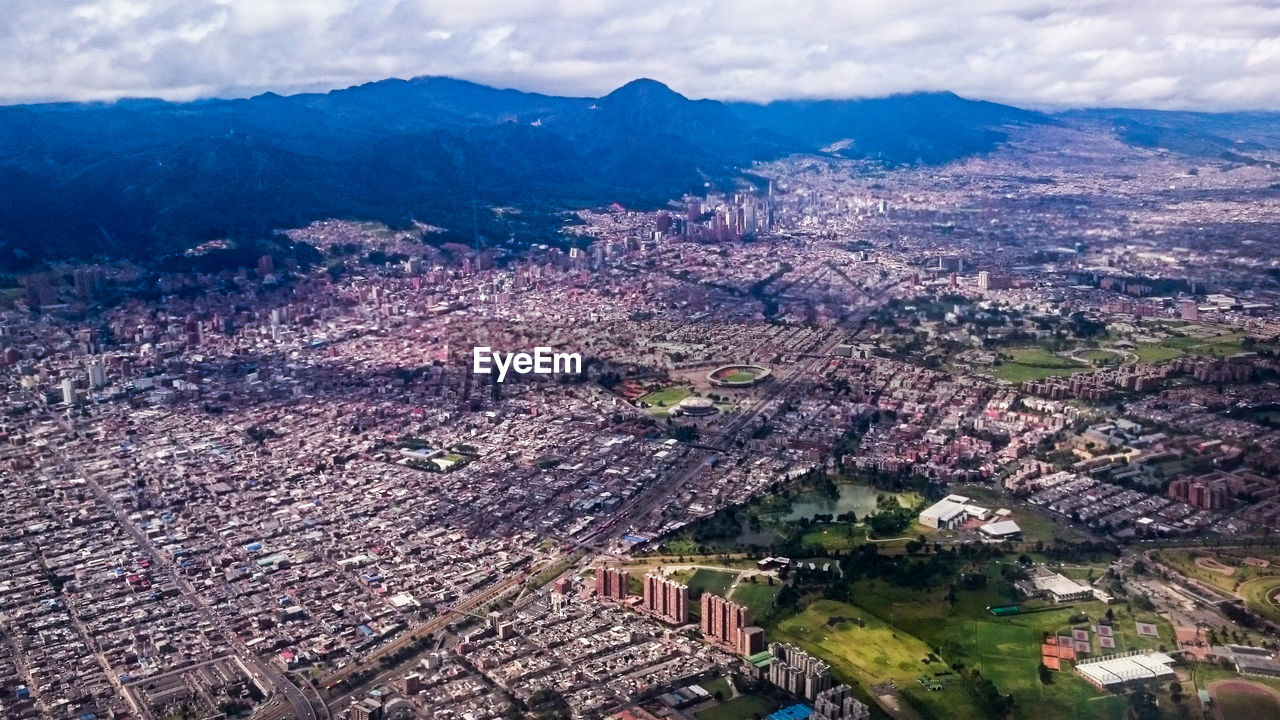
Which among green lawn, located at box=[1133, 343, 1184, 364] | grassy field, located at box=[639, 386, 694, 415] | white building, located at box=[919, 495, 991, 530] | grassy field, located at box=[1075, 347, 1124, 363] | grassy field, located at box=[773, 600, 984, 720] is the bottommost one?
grassy field, located at box=[773, 600, 984, 720]

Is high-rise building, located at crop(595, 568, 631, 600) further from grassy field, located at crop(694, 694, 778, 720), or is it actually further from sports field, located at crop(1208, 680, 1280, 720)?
sports field, located at crop(1208, 680, 1280, 720)

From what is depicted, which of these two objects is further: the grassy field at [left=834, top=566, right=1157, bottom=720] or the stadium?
the stadium

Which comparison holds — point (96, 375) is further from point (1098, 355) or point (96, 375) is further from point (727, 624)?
point (1098, 355)

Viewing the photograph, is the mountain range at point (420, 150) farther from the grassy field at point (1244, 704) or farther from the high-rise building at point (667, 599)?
the grassy field at point (1244, 704)

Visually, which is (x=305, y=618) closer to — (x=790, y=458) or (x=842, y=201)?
(x=790, y=458)

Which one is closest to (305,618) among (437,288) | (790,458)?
(790,458)

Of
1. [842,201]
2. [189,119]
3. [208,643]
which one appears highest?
[189,119]

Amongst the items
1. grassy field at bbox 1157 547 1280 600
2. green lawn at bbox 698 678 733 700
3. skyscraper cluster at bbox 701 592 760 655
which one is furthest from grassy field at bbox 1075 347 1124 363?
green lawn at bbox 698 678 733 700
